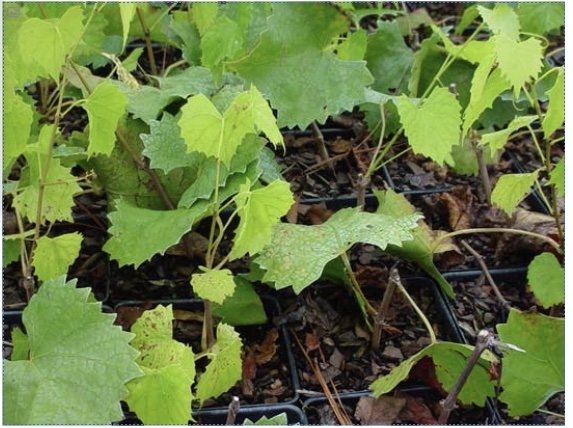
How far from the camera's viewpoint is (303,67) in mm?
1411

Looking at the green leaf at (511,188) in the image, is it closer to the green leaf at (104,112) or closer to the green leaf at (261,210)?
the green leaf at (261,210)

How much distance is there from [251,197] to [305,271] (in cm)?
17

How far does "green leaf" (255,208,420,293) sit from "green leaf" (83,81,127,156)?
299 mm

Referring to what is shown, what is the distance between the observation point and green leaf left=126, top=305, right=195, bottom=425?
3.51 ft

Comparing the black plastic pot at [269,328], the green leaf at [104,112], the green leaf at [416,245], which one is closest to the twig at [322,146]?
the green leaf at [416,245]

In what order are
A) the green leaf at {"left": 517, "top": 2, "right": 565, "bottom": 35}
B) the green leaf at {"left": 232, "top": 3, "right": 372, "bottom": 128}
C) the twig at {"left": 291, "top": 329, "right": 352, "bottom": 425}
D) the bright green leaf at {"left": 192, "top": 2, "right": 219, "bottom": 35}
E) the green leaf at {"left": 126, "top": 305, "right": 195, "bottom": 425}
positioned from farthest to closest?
1. the green leaf at {"left": 517, "top": 2, "right": 565, "bottom": 35}
2. the bright green leaf at {"left": 192, "top": 2, "right": 219, "bottom": 35}
3. the green leaf at {"left": 232, "top": 3, "right": 372, "bottom": 128}
4. the twig at {"left": 291, "top": 329, "right": 352, "bottom": 425}
5. the green leaf at {"left": 126, "top": 305, "right": 195, "bottom": 425}

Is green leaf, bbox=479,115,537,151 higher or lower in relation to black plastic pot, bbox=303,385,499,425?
higher

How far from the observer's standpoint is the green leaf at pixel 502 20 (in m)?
1.27

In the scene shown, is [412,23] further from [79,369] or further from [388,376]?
[79,369]

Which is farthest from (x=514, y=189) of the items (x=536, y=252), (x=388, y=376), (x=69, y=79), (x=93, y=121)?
(x=69, y=79)

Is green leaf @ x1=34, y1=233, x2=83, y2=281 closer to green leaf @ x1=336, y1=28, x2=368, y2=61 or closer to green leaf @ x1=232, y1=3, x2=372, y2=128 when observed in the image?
green leaf @ x1=232, y1=3, x2=372, y2=128

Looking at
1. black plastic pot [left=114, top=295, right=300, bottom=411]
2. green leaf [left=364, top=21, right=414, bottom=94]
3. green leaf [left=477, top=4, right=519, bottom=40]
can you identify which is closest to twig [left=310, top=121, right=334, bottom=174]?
green leaf [left=364, top=21, right=414, bottom=94]

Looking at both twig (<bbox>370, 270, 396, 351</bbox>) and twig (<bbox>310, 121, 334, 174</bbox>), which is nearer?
twig (<bbox>370, 270, 396, 351</bbox>)

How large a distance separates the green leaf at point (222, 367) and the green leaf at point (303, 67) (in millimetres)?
404
